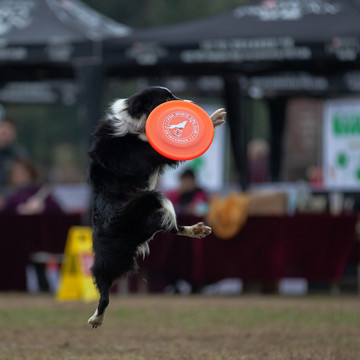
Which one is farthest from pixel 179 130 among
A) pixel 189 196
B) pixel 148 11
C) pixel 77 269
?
pixel 148 11

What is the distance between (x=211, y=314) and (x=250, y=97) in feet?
24.5

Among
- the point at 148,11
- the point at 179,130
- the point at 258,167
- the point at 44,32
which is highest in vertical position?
the point at 148,11

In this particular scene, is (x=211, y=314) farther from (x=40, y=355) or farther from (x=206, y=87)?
(x=206, y=87)

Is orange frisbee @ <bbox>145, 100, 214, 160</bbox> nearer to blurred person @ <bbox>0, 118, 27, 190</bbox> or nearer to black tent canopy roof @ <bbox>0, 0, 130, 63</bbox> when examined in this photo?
black tent canopy roof @ <bbox>0, 0, 130, 63</bbox>

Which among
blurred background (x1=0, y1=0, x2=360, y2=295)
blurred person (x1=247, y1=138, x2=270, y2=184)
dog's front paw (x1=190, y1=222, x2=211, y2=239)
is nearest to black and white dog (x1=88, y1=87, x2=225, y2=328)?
dog's front paw (x1=190, y1=222, x2=211, y2=239)

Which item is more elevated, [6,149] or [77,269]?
[6,149]

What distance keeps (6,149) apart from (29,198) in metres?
1.54

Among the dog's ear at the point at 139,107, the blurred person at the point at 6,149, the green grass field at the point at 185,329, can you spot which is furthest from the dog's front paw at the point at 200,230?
the blurred person at the point at 6,149

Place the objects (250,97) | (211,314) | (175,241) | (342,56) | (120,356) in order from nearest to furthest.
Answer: (120,356) → (211,314) → (342,56) → (175,241) → (250,97)

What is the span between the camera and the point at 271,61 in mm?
12812

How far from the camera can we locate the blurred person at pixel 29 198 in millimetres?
13461

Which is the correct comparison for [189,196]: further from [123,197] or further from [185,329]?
[123,197]

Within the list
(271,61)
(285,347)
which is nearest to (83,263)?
(271,61)

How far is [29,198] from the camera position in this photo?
13.6m
